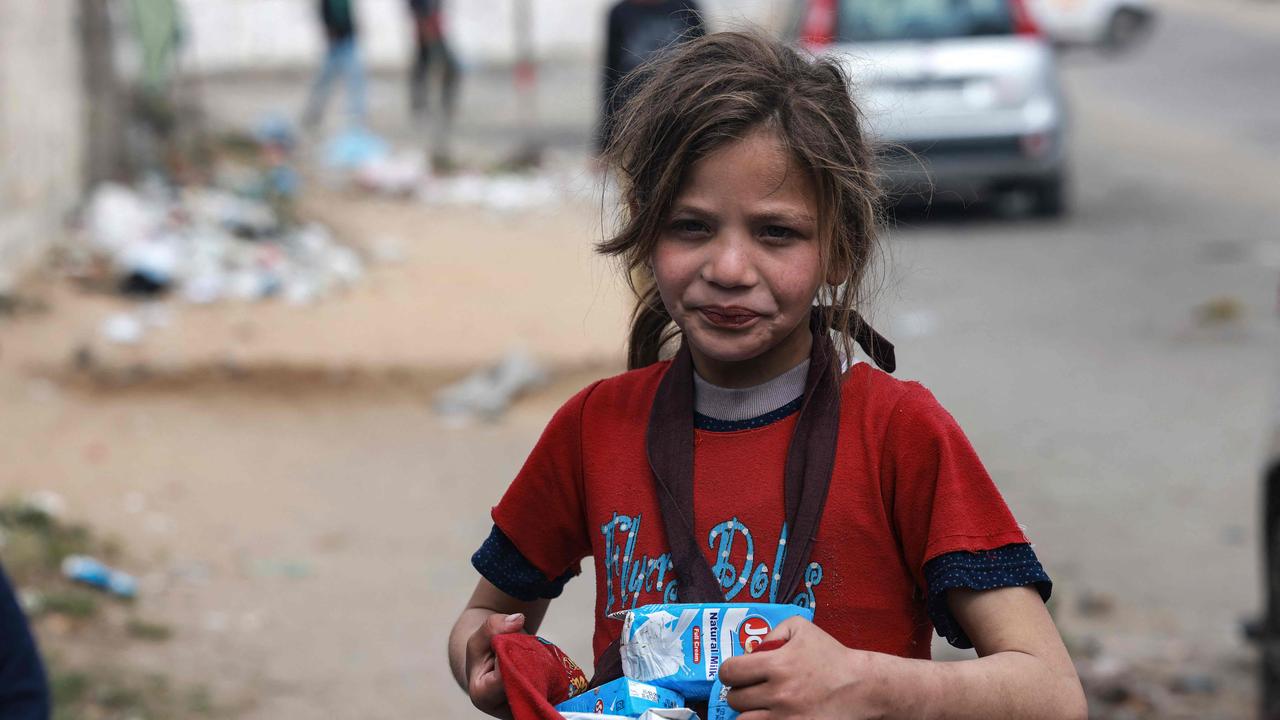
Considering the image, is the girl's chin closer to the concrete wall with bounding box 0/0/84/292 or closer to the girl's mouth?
the girl's mouth

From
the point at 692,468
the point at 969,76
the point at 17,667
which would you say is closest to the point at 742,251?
the point at 692,468

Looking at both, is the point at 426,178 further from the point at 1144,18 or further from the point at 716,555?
the point at 1144,18

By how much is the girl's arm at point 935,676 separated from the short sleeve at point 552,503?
1.35 feet

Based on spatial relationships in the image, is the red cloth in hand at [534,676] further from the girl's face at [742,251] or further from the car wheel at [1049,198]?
the car wheel at [1049,198]

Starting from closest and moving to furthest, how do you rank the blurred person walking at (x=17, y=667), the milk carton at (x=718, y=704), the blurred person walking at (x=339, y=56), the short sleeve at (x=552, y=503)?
1. the milk carton at (x=718, y=704)
2. the short sleeve at (x=552, y=503)
3. the blurred person walking at (x=17, y=667)
4. the blurred person walking at (x=339, y=56)

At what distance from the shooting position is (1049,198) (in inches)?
486

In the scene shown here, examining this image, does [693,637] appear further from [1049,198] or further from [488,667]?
[1049,198]

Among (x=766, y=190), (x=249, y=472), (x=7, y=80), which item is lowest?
(x=249, y=472)

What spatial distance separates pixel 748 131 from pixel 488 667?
24.6 inches

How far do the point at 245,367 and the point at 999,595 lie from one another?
21.0ft

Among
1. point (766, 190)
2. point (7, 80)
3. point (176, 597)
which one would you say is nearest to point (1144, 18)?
point (7, 80)

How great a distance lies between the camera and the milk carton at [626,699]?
1597mm

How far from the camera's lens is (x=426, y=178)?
42.3ft

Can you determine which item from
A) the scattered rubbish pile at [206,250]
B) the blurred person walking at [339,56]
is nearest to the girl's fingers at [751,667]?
the scattered rubbish pile at [206,250]
